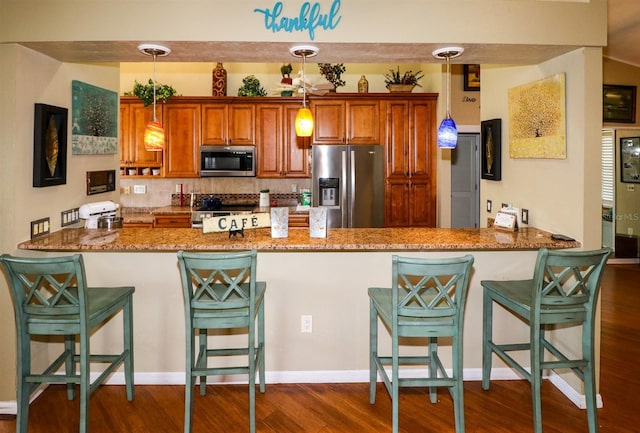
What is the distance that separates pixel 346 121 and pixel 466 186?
2078 millimetres

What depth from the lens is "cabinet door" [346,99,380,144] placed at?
544 centimetres

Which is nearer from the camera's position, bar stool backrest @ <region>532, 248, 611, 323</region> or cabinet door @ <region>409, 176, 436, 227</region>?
bar stool backrest @ <region>532, 248, 611, 323</region>

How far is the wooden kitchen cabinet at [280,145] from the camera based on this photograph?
5543mm

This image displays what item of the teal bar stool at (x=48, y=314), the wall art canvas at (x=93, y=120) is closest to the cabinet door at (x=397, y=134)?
the wall art canvas at (x=93, y=120)

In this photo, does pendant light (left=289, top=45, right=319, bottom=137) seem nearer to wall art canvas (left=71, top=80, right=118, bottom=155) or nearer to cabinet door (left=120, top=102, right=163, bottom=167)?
wall art canvas (left=71, top=80, right=118, bottom=155)

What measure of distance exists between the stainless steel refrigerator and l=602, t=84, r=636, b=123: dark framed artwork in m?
3.40

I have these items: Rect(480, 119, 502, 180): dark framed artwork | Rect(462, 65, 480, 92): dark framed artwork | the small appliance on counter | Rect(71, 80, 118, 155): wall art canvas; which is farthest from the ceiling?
Rect(462, 65, 480, 92): dark framed artwork

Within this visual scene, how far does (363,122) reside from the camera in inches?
215

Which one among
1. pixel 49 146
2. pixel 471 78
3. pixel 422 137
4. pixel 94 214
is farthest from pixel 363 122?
pixel 49 146

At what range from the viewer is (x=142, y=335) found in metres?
2.99

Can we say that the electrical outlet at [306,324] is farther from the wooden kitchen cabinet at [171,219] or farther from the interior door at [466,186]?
the interior door at [466,186]

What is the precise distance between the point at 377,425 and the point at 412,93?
13.1ft

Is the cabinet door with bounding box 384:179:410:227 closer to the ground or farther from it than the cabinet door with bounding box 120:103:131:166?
closer to the ground

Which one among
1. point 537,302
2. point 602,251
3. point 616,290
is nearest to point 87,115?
point 537,302
